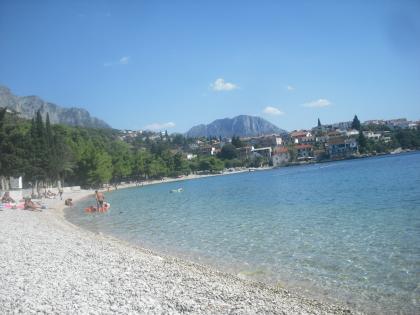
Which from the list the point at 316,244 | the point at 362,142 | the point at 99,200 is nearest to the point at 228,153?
the point at 362,142

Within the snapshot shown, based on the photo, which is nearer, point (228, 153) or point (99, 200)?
point (99, 200)

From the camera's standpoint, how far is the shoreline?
8.18 m

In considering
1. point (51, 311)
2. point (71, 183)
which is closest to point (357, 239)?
point (51, 311)

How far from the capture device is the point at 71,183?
292 ft

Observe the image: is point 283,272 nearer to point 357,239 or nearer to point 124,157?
point 357,239

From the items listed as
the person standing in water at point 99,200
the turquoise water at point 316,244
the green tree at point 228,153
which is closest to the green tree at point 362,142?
the green tree at point 228,153

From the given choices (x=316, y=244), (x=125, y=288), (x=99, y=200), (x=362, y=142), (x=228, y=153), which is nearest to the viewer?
(x=125, y=288)

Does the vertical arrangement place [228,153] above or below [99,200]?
above

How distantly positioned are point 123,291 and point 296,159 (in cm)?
17068

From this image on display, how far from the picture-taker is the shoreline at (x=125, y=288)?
26.8 ft

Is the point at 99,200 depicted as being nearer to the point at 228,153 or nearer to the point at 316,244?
the point at 316,244

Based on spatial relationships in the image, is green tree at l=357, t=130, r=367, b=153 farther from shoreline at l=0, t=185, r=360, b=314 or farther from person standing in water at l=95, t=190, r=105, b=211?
shoreline at l=0, t=185, r=360, b=314

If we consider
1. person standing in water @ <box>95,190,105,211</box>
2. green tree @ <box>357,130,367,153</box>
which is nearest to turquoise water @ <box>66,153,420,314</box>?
person standing in water @ <box>95,190,105,211</box>

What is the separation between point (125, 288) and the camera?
31.3 ft
